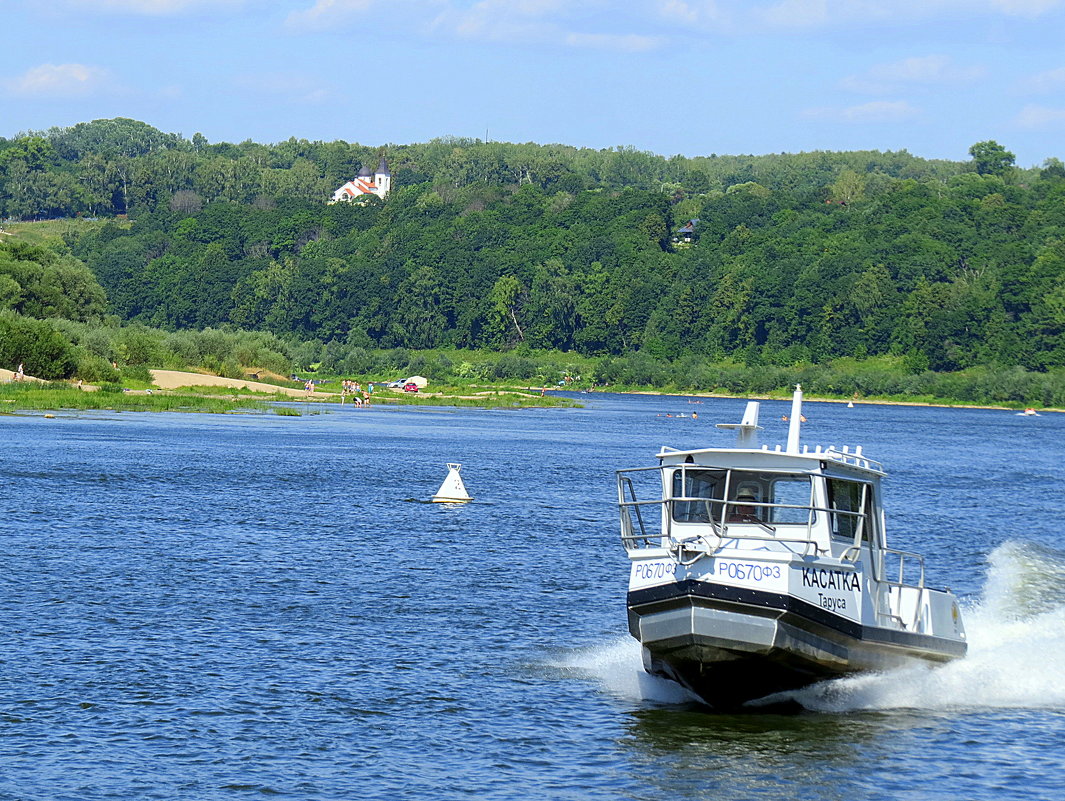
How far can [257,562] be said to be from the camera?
45.9 m

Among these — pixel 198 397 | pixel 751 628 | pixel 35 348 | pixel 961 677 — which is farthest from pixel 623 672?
pixel 198 397

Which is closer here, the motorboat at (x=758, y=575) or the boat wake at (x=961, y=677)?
the motorboat at (x=758, y=575)

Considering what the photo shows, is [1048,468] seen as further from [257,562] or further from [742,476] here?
[742,476]

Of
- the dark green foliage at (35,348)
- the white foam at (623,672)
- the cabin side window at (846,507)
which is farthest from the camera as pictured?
the dark green foliage at (35,348)

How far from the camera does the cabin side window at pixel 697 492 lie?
2825 centimetres

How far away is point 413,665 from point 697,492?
8.19 metres

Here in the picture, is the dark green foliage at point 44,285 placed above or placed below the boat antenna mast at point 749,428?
above

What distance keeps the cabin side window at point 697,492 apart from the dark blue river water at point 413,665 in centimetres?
392

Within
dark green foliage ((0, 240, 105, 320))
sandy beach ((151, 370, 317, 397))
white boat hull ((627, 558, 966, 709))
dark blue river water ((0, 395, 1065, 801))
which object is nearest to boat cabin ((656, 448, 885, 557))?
white boat hull ((627, 558, 966, 709))

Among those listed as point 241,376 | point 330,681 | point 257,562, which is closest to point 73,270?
point 241,376

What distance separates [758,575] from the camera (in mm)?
26750

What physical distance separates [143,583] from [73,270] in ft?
444

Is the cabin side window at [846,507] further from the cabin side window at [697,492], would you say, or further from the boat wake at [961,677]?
the boat wake at [961,677]

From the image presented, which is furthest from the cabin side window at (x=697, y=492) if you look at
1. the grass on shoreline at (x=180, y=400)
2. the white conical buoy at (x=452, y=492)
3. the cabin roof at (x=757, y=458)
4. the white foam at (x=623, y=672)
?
the grass on shoreline at (x=180, y=400)
